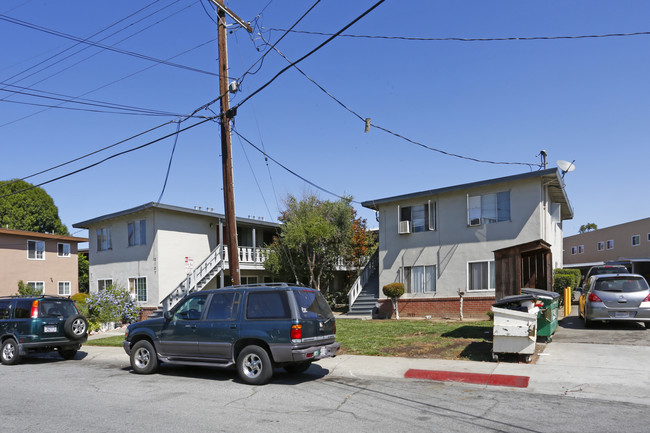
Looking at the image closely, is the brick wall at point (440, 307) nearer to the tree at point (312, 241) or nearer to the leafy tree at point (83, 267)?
the tree at point (312, 241)

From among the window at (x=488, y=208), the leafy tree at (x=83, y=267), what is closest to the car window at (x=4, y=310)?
the window at (x=488, y=208)

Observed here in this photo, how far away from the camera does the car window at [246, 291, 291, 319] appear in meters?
9.48

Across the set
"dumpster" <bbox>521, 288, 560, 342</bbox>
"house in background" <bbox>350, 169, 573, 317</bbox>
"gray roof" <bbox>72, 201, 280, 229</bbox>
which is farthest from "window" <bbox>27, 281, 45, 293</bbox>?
"dumpster" <bbox>521, 288, 560, 342</bbox>

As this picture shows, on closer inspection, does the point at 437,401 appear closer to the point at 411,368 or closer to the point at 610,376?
the point at 411,368

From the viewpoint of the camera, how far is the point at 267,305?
9.68m

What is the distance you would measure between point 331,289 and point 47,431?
25.8 metres

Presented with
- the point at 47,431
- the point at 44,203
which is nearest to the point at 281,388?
the point at 47,431

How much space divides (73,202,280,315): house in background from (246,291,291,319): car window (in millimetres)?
15908

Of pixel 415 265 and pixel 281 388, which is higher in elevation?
pixel 415 265

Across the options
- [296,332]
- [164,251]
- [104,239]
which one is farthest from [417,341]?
[104,239]

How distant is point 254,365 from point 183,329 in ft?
6.00

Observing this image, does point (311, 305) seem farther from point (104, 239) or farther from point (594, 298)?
point (104, 239)

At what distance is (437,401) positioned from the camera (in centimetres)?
789

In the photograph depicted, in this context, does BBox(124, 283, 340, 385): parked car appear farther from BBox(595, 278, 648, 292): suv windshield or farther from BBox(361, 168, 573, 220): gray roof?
BBox(361, 168, 573, 220): gray roof
